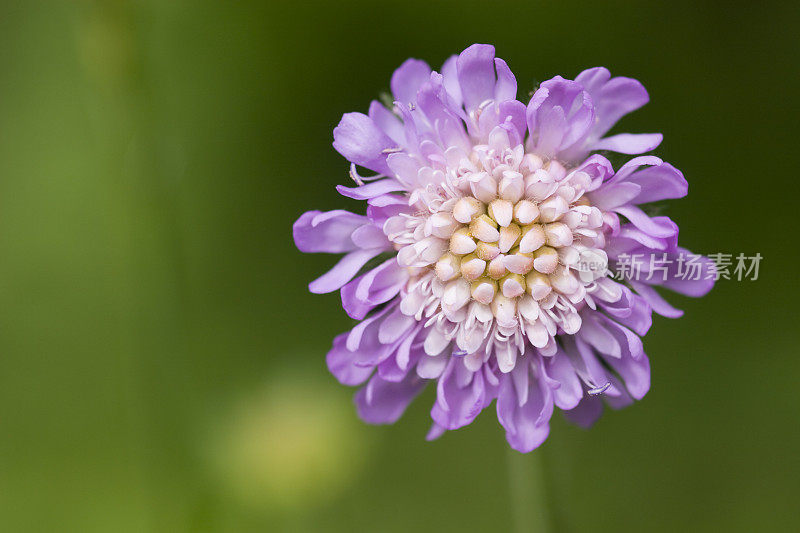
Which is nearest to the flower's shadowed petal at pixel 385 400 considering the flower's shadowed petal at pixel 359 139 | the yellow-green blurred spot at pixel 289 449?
the flower's shadowed petal at pixel 359 139

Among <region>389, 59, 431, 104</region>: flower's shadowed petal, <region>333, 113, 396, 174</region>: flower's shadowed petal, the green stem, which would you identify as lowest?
the green stem

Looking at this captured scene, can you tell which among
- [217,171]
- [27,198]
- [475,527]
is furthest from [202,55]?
[475,527]

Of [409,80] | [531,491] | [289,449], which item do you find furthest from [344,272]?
[289,449]

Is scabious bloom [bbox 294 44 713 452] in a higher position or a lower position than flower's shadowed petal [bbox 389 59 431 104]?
lower

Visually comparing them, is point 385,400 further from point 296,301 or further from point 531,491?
point 296,301

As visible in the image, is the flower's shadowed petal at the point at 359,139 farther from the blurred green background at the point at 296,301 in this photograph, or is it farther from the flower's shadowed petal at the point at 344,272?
the blurred green background at the point at 296,301

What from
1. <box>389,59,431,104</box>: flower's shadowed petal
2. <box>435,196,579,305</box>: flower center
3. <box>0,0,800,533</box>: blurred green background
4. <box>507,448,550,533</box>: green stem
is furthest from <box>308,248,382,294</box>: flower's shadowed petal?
<box>0,0,800,533</box>: blurred green background

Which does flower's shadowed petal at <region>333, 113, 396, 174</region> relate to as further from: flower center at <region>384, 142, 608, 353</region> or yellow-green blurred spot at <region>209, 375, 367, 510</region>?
yellow-green blurred spot at <region>209, 375, 367, 510</region>
